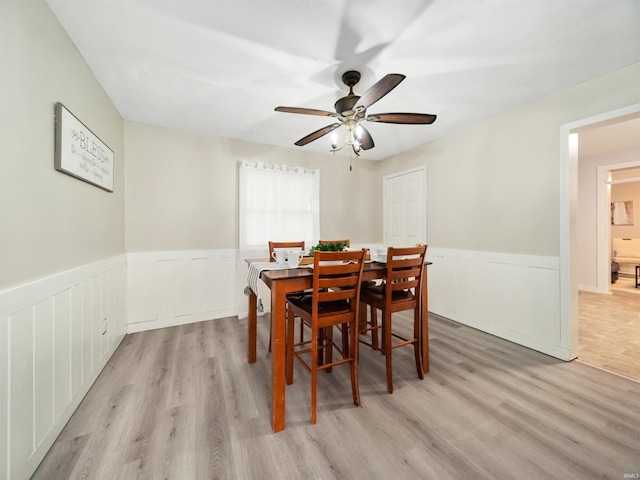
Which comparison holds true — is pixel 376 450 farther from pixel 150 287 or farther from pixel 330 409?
pixel 150 287

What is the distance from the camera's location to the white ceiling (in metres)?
1.48

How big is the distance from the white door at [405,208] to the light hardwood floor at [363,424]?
199 centimetres

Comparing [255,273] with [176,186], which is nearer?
[255,273]

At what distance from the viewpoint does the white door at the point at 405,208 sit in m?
3.81

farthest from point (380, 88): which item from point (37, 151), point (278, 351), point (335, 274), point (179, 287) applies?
point (179, 287)

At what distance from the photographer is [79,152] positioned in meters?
1.77

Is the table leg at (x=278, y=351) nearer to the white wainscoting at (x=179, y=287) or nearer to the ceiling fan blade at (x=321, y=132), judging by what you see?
the ceiling fan blade at (x=321, y=132)

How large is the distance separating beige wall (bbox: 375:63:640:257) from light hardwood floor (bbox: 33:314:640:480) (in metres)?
1.29

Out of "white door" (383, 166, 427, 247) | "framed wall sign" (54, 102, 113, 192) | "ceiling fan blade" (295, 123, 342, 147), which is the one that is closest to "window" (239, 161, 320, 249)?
"white door" (383, 166, 427, 247)

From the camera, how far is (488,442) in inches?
56.6

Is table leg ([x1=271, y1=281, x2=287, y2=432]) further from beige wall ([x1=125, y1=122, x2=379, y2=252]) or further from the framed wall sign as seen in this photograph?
beige wall ([x1=125, y1=122, x2=379, y2=252])

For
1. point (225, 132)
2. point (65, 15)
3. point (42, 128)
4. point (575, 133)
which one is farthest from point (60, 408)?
point (575, 133)

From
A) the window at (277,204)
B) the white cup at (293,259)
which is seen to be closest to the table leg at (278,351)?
the white cup at (293,259)

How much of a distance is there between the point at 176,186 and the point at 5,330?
2.48 m
